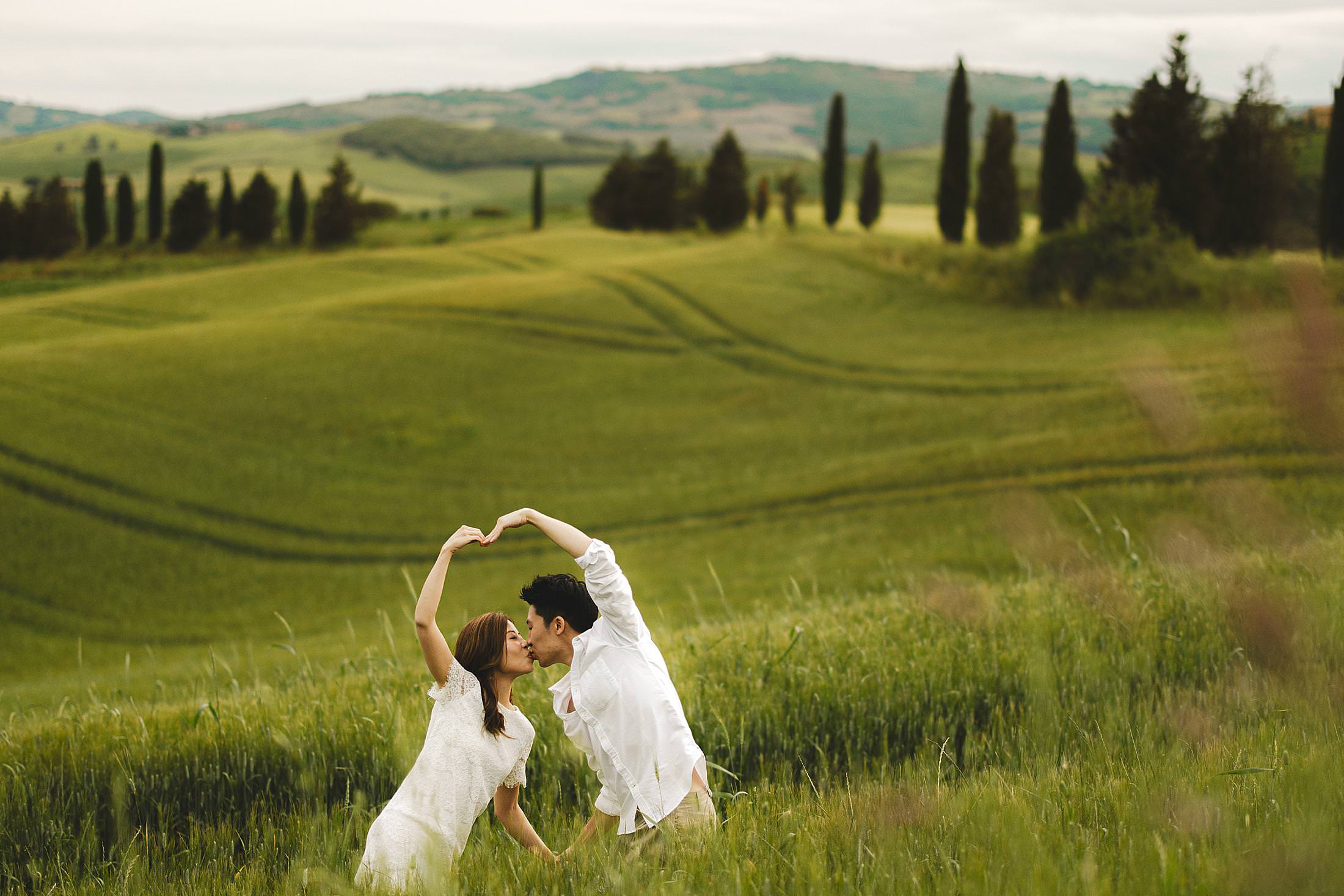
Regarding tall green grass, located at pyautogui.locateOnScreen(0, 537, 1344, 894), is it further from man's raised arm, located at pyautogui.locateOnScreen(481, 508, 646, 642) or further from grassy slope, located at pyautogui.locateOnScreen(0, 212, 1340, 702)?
grassy slope, located at pyautogui.locateOnScreen(0, 212, 1340, 702)

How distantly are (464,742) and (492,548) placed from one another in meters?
20.7

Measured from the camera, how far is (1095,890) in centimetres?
300

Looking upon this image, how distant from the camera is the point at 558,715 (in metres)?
4.44

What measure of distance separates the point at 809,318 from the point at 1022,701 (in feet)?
122

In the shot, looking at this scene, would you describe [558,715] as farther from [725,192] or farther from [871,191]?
[871,191]

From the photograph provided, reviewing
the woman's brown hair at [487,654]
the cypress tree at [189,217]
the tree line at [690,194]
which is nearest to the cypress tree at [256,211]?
the cypress tree at [189,217]

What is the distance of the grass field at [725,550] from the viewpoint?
4.21 m

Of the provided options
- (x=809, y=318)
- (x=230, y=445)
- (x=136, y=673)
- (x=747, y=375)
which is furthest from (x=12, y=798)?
(x=809, y=318)

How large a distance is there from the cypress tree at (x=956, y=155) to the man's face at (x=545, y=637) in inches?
2037

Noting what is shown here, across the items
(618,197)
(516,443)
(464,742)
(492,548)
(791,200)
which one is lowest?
(492,548)

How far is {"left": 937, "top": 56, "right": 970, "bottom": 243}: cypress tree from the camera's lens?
51.7 meters

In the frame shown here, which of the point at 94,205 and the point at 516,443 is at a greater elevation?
the point at 94,205

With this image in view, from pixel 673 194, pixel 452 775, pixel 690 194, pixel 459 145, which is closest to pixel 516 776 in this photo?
pixel 452 775

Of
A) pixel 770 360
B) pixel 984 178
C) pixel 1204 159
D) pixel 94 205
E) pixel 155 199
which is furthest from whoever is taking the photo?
pixel 984 178
